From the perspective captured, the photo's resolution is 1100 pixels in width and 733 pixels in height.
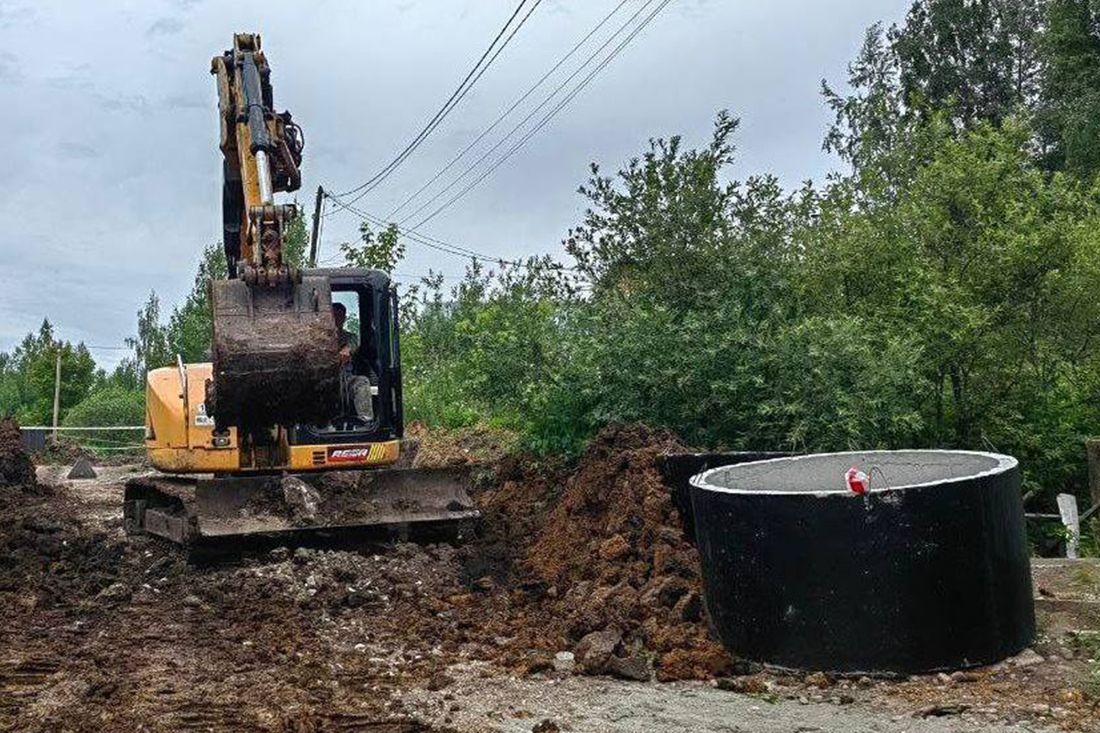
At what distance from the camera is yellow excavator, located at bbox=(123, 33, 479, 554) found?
27.9 feet

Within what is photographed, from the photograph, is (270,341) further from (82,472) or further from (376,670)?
(82,472)

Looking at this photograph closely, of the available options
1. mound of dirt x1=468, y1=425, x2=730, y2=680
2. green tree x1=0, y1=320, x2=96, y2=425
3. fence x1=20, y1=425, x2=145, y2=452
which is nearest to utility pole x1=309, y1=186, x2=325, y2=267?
fence x1=20, y1=425, x2=145, y2=452

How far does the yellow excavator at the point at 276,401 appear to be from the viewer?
8492 millimetres

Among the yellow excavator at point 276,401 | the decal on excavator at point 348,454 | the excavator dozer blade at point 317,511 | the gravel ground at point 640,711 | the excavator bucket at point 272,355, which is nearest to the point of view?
the gravel ground at point 640,711

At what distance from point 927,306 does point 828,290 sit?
4.25ft

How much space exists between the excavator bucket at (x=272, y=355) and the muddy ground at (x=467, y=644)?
1.37 meters

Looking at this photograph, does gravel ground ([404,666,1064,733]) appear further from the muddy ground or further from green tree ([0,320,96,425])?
green tree ([0,320,96,425])

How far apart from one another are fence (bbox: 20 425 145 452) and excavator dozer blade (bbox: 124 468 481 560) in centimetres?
2302

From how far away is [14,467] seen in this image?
1920cm

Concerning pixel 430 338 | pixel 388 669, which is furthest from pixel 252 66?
pixel 430 338

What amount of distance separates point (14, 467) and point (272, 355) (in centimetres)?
1263

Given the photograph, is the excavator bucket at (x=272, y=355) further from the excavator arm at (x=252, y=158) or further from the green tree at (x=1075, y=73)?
the green tree at (x=1075, y=73)

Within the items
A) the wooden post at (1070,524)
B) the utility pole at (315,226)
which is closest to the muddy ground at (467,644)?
the wooden post at (1070,524)

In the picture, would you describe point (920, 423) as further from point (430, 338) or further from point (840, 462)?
point (430, 338)
